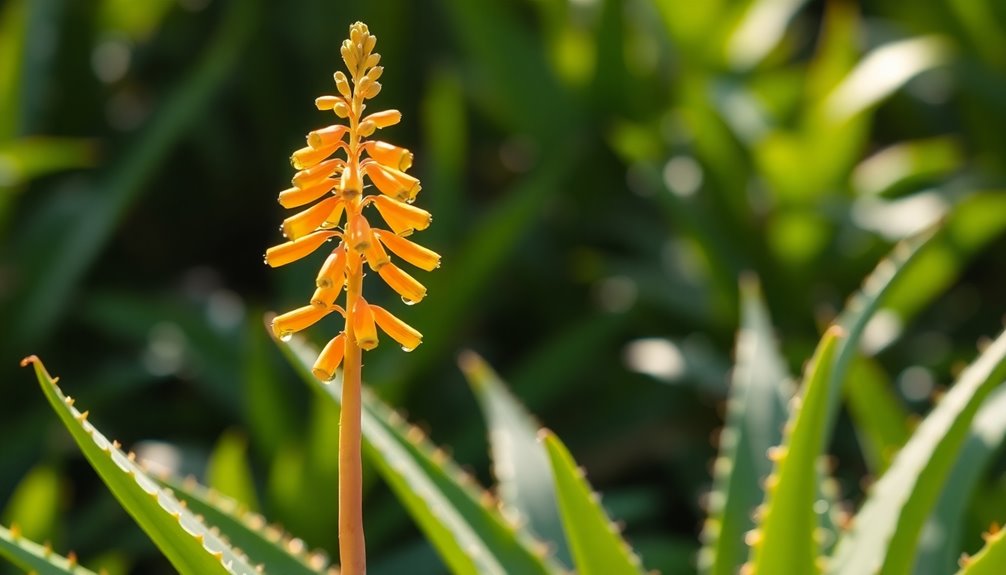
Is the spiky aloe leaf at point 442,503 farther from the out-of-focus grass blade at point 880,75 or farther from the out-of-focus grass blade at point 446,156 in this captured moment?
the out-of-focus grass blade at point 880,75

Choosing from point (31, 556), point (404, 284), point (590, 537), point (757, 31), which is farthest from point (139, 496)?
point (757, 31)

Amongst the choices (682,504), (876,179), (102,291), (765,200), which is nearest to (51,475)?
(102,291)

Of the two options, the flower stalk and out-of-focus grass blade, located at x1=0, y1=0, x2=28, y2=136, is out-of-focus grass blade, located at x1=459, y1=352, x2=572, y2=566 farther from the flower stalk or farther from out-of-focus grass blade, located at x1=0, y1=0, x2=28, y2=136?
out-of-focus grass blade, located at x1=0, y1=0, x2=28, y2=136

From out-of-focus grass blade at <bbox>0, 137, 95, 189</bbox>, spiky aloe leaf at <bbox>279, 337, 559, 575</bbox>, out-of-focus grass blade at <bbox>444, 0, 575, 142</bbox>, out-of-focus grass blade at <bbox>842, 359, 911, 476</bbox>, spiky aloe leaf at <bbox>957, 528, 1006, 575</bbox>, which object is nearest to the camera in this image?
spiky aloe leaf at <bbox>957, 528, 1006, 575</bbox>

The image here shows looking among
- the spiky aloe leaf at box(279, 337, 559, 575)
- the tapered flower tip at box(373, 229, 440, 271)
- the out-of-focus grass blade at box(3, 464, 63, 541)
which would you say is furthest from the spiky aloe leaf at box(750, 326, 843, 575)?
the out-of-focus grass blade at box(3, 464, 63, 541)

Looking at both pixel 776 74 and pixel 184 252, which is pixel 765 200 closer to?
pixel 776 74

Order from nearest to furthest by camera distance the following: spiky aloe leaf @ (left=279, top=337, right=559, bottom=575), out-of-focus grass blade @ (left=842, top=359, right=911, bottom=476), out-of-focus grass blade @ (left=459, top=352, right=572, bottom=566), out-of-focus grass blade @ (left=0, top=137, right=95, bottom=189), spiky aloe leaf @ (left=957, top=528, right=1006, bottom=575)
Answer: spiky aloe leaf @ (left=957, top=528, right=1006, bottom=575) < spiky aloe leaf @ (left=279, top=337, right=559, bottom=575) < out-of-focus grass blade @ (left=459, top=352, right=572, bottom=566) < out-of-focus grass blade @ (left=842, top=359, right=911, bottom=476) < out-of-focus grass blade @ (left=0, top=137, right=95, bottom=189)

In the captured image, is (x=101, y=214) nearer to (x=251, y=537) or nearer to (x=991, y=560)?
(x=251, y=537)

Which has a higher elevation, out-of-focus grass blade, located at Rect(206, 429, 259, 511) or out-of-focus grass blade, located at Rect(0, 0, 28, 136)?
out-of-focus grass blade, located at Rect(0, 0, 28, 136)
